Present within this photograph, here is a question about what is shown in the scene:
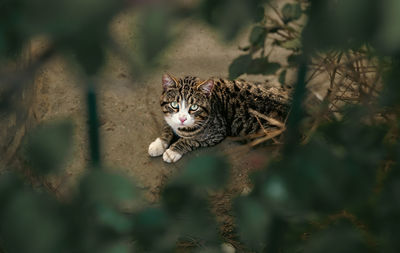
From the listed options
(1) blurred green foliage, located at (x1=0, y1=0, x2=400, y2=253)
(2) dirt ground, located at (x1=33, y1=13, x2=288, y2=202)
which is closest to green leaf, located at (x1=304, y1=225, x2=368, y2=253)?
(1) blurred green foliage, located at (x1=0, y1=0, x2=400, y2=253)

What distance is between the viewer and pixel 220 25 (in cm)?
52

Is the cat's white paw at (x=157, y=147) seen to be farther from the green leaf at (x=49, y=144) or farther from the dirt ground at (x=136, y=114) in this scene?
the green leaf at (x=49, y=144)

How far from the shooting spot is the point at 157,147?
9.19 feet

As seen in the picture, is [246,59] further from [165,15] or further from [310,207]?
[165,15]

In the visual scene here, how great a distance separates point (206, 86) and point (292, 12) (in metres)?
1.38

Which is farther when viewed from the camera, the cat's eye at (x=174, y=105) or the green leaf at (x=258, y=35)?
the cat's eye at (x=174, y=105)

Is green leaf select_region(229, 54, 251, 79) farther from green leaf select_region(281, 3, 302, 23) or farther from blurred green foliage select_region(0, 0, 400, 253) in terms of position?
blurred green foliage select_region(0, 0, 400, 253)

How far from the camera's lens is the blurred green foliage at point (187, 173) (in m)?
0.45

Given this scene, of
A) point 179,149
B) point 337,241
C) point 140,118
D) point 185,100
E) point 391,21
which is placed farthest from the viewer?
point 140,118

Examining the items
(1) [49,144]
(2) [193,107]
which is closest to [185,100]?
(2) [193,107]

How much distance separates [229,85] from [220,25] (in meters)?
2.40

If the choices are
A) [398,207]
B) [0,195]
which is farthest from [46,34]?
[398,207]

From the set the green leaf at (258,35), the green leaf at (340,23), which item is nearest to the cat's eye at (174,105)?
the green leaf at (258,35)

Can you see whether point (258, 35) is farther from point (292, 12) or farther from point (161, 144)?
point (161, 144)
